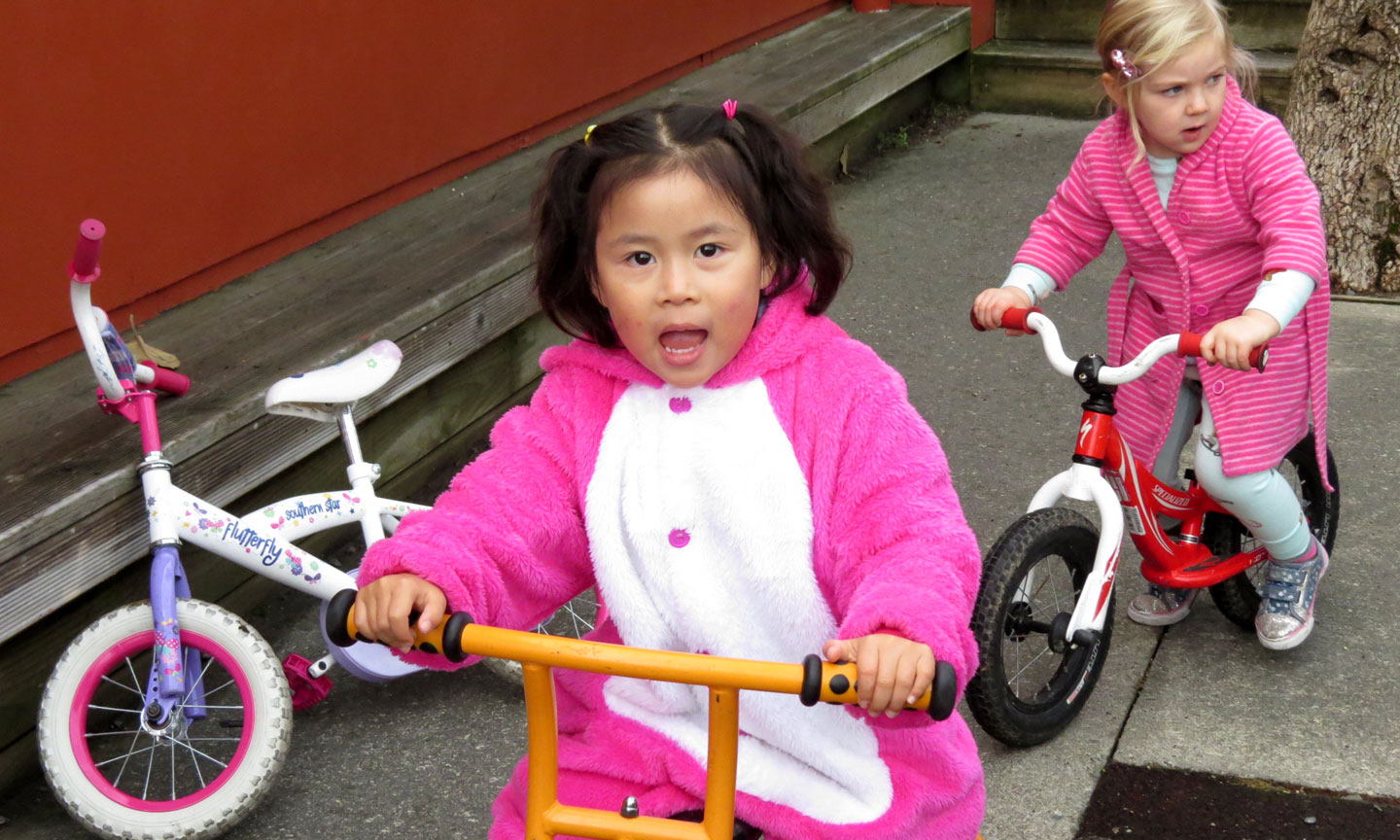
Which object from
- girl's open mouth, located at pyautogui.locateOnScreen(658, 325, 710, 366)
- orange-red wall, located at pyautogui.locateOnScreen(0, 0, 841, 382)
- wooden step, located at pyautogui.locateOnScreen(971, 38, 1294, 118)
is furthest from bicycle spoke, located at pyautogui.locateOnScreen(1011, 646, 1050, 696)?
wooden step, located at pyautogui.locateOnScreen(971, 38, 1294, 118)

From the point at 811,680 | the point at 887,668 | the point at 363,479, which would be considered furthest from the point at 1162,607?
the point at 811,680

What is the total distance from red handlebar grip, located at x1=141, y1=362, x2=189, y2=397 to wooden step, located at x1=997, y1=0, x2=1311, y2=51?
19.1 feet

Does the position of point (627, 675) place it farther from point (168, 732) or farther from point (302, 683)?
point (302, 683)

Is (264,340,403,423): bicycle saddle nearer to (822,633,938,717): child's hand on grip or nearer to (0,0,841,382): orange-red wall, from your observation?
(0,0,841,382): orange-red wall

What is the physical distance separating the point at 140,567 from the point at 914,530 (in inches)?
89.4

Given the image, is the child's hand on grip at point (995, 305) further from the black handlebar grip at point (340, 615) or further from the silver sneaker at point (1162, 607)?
the black handlebar grip at point (340, 615)

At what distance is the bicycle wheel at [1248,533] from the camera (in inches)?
131

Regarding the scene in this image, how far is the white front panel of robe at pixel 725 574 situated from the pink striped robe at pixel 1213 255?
1.36m

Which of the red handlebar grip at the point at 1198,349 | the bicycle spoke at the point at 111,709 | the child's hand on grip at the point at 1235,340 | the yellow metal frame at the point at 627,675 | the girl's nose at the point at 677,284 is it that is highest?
the girl's nose at the point at 677,284

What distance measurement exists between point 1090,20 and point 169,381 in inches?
237

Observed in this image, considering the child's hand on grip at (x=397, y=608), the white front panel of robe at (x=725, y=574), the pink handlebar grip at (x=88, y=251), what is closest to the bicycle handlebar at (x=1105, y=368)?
the white front panel of robe at (x=725, y=574)

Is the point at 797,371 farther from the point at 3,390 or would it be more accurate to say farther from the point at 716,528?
the point at 3,390

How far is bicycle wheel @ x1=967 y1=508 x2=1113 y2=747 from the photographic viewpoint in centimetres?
284

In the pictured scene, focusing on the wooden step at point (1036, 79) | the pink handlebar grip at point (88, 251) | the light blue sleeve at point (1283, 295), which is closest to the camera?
the light blue sleeve at point (1283, 295)
